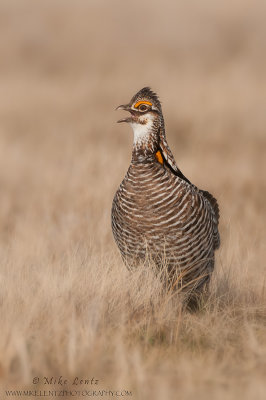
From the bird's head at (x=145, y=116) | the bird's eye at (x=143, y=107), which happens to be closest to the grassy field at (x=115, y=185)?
the bird's head at (x=145, y=116)

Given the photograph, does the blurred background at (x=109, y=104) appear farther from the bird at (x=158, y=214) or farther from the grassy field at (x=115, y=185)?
the bird at (x=158, y=214)

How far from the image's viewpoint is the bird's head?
15.7 ft

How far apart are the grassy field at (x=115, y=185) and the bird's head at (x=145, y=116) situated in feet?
2.78

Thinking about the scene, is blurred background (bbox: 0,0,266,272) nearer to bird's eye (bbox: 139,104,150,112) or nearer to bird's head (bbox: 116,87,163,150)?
bird's head (bbox: 116,87,163,150)

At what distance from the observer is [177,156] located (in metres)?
11.1

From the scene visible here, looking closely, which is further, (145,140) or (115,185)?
(115,185)

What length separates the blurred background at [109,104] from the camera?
8133mm

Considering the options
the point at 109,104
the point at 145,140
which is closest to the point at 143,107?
the point at 145,140

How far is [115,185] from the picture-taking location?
816cm

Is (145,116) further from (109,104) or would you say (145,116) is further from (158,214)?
(109,104)

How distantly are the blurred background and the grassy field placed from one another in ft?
0.12

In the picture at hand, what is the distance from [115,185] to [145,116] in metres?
3.41

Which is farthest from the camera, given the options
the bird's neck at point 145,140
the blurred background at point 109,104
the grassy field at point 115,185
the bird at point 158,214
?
the blurred background at point 109,104

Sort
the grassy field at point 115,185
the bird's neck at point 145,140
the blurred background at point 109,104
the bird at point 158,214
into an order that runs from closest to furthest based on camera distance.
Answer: the grassy field at point 115,185
the bird at point 158,214
the bird's neck at point 145,140
the blurred background at point 109,104
